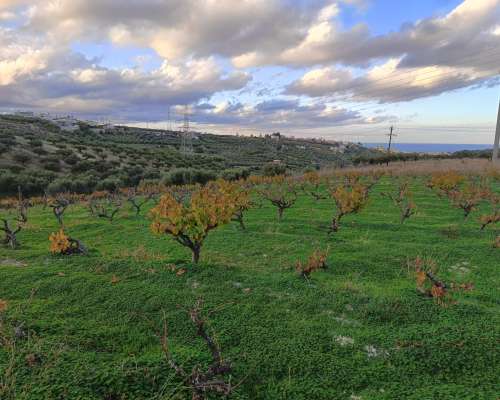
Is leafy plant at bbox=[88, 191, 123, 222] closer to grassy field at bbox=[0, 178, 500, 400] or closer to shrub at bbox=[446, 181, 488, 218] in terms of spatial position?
grassy field at bbox=[0, 178, 500, 400]

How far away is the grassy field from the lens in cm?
429

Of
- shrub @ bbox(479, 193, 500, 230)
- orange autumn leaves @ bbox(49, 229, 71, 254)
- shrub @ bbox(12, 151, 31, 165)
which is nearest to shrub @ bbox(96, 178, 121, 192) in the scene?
shrub @ bbox(12, 151, 31, 165)

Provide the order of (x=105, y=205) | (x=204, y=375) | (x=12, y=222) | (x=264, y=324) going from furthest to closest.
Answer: (x=105, y=205) → (x=12, y=222) → (x=264, y=324) → (x=204, y=375)

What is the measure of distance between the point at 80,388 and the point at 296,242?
27.7 ft

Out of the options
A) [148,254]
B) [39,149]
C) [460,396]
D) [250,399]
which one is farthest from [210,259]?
[39,149]

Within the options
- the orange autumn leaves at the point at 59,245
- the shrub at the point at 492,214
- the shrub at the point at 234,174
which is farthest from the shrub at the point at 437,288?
the shrub at the point at 234,174

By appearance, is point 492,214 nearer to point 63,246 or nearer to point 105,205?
point 63,246

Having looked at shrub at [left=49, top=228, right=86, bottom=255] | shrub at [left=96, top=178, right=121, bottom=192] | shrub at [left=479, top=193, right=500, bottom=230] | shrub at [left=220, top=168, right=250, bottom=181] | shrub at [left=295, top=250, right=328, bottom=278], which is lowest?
shrub at [left=96, top=178, right=121, bottom=192]

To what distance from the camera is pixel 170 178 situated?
3644cm

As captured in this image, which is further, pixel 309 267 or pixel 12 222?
pixel 12 222

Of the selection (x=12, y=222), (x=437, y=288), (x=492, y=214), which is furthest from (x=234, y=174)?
(x=437, y=288)

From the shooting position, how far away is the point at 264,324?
579 cm

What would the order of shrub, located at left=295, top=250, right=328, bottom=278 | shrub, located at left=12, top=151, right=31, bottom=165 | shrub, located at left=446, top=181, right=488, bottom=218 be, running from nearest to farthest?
shrub, located at left=295, top=250, right=328, bottom=278
shrub, located at left=446, top=181, right=488, bottom=218
shrub, located at left=12, top=151, right=31, bottom=165

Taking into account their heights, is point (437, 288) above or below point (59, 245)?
above
